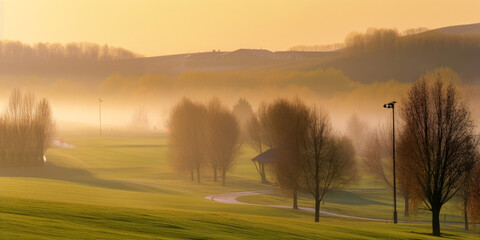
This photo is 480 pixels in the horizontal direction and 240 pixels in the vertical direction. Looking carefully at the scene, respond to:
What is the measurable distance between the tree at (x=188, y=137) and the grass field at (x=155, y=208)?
11.5ft

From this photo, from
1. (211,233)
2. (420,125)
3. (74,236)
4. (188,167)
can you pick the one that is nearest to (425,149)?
(420,125)

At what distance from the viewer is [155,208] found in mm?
46969

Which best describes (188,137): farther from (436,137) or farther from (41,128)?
(436,137)

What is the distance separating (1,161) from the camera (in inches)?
4141

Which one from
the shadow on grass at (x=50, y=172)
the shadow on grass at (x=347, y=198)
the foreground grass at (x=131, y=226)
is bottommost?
the shadow on grass at (x=347, y=198)

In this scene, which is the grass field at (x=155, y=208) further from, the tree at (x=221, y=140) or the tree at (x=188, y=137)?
the tree at (x=221, y=140)

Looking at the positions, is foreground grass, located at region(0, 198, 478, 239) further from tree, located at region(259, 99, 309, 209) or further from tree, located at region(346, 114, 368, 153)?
tree, located at region(346, 114, 368, 153)

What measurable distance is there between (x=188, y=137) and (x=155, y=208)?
55757 millimetres

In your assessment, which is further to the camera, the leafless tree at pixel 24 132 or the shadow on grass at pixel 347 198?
the leafless tree at pixel 24 132

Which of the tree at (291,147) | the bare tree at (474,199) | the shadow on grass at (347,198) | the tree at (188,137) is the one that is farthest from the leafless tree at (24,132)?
the bare tree at (474,199)

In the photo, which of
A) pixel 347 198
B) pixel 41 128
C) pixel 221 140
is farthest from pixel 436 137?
pixel 41 128

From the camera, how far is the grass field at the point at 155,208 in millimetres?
29672

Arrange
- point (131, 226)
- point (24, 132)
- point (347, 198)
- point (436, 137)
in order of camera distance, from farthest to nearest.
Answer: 1. point (24, 132)
2. point (347, 198)
3. point (436, 137)
4. point (131, 226)

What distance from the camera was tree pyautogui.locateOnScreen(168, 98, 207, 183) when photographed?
101938mm
